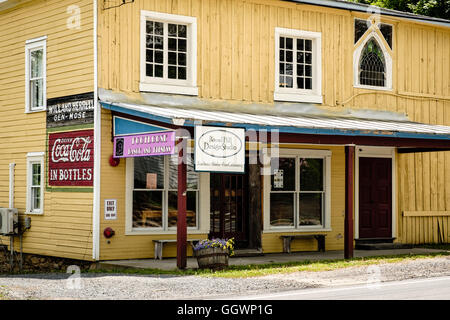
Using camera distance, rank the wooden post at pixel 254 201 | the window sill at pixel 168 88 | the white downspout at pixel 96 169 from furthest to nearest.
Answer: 1. the wooden post at pixel 254 201
2. the window sill at pixel 168 88
3. the white downspout at pixel 96 169

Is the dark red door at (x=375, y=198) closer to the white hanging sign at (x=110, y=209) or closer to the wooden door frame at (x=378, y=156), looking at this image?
the wooden door frame at (x=378, y=156)

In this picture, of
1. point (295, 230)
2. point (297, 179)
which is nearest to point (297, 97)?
point (297, 179)

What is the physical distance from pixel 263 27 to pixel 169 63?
2824 mm

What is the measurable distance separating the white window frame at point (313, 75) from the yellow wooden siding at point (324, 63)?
5.5 inches

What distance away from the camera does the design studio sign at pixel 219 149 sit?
1473cm

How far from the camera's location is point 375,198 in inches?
835

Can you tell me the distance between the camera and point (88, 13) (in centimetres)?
1717

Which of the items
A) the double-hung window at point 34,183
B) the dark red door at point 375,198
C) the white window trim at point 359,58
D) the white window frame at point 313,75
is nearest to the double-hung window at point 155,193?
the double-hung window at point 34,183

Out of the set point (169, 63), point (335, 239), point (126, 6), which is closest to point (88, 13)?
point (126, 6)

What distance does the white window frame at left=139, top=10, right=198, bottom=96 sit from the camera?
1752 cm

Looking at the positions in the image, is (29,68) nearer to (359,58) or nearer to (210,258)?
(210,258)

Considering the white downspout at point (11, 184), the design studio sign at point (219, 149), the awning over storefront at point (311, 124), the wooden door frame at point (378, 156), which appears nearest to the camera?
the design studio sign at point (219, 149)

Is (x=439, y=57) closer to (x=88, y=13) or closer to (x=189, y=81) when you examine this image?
(x=189, y=81)

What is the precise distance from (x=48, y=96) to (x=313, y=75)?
6.84 metres
